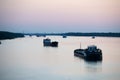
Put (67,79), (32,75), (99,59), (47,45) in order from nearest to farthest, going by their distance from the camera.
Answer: (67,79) → (32,75) → (99,59) → (47,45)

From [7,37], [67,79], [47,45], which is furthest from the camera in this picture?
[7,37]

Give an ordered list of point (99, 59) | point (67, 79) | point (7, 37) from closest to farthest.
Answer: point (67, 79), point (99, 59), point (7, 37)

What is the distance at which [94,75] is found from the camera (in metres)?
6.34

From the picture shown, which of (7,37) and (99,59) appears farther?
(7,37)

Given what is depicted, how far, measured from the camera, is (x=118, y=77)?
6.00 m

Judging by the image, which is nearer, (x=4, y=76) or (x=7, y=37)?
(x=4, y=76)

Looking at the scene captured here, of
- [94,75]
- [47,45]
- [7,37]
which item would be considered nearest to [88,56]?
[94,75]

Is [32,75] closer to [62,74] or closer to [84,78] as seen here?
[62,74]

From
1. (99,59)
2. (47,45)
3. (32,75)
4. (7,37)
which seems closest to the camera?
(32,75)

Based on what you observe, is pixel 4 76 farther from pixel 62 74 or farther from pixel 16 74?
pixel 62 74

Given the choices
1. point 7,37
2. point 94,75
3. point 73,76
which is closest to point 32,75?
point 73,76

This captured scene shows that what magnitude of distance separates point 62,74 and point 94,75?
0.64 meters

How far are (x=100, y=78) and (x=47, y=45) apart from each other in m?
12.0

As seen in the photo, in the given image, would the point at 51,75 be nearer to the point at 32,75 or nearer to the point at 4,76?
the point at 32,75
